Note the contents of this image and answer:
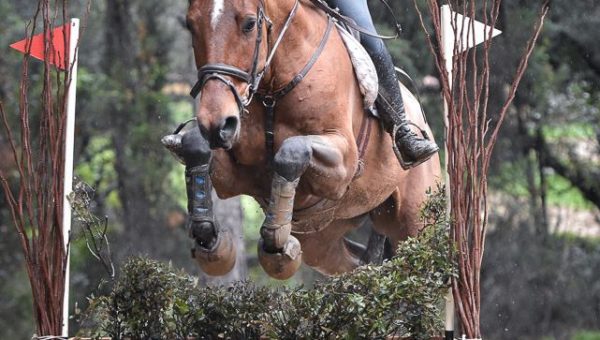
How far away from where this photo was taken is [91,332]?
4.95 metres

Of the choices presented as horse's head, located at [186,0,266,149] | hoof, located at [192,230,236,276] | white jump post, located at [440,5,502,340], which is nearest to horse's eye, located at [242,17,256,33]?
horse's head, located at [186,0,266,149]

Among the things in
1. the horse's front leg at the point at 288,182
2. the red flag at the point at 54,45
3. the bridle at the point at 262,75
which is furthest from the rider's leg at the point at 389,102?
the red flag at the point at 54,45

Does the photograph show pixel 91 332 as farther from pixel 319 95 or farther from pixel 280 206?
pixel 319 95

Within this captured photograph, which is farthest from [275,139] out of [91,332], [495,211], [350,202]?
[495,211]

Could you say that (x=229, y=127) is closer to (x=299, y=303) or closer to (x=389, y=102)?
(x=299, y=303)

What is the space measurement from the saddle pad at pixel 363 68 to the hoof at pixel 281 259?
976 mm

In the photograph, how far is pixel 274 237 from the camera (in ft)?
15.4

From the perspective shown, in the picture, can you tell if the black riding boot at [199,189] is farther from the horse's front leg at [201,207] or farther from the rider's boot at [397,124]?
the rider's boot at [397,124]

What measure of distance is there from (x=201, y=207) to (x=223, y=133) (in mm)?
639

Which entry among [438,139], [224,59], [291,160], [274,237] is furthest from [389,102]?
[438,139]

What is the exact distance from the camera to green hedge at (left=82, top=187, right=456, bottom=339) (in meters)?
4.43

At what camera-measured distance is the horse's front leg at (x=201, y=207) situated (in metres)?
4.82

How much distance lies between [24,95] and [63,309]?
1.00 meters

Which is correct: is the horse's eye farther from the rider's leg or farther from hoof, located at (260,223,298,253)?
the rider's leg
